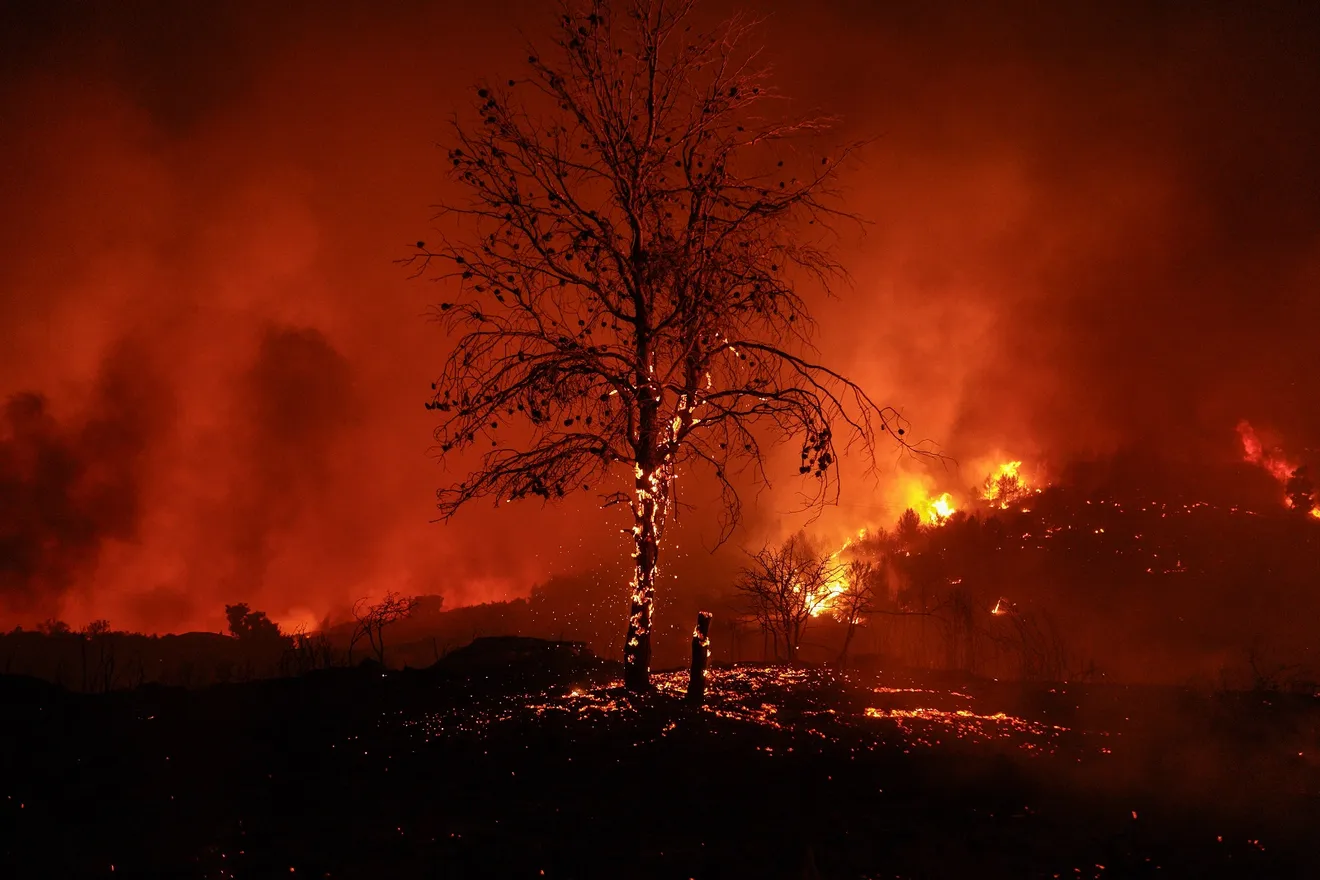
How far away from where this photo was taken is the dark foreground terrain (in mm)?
6051

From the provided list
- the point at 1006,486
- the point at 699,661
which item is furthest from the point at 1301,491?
the point at 699,661

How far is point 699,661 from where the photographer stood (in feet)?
34.3

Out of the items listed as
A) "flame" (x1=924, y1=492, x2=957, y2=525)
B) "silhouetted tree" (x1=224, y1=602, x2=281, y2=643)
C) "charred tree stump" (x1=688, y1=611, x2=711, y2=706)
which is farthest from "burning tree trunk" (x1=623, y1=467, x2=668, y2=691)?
"flame" (x1=924, y1=492, x2=957, y2=525)

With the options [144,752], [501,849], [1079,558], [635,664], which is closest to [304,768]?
[144,752]

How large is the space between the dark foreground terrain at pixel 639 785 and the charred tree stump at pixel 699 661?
24 centimetres

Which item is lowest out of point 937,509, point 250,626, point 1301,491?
point 250,626

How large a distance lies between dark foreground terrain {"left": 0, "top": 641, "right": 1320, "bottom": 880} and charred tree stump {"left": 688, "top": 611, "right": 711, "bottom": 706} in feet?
0.80

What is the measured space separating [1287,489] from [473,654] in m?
58.8

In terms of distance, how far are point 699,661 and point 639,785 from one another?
3249mm

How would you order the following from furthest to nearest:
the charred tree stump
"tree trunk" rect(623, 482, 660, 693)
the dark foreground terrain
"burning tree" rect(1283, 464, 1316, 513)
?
"burning tree" rect(1283, 464, 1316, 513) < "tree trunk" rect(623, 482, 660, 693) < the charred tree stump < the dark foreground terrain

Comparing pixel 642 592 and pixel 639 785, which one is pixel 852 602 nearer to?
pixel 642 592

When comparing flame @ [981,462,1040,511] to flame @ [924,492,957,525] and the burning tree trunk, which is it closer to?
flame @ [924,492,957,525]

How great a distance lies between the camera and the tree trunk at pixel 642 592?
10797mm

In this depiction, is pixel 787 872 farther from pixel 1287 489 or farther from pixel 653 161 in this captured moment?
pixel 1287 489
